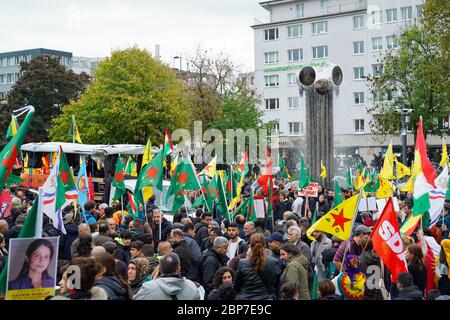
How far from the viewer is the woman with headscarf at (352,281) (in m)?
7.59

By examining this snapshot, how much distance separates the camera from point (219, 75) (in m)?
53.5

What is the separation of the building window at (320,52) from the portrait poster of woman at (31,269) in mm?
59989

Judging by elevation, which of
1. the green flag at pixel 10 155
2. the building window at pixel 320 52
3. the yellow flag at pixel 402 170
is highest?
the building window at pixel 320 52

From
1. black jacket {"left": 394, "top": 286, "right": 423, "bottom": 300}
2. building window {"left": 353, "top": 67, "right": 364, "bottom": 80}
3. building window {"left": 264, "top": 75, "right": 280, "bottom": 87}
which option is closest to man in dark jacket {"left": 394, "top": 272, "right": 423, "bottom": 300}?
black jacket {"left": 394, "top": 286, "right": 423, "bottom": 300}

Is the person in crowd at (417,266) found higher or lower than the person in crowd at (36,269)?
lower

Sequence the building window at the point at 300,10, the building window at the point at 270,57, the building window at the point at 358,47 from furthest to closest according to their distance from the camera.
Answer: the building window at the point at 270,57 < the building window at the point at 300,10 < the building window at the point at 358,47

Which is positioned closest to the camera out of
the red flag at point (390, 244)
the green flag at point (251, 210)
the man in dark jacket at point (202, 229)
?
the red flag at point (390, 244)

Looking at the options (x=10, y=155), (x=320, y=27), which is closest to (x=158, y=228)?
(x=10, y=155)

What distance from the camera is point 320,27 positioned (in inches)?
2552

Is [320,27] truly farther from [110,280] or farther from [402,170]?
[110,280]

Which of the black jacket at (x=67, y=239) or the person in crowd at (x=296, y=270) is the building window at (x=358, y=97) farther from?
the person in crowd at (x=296, y=270)

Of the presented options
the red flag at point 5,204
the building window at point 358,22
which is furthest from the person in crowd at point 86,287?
the building window at point 358,22

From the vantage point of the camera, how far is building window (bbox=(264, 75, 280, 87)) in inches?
2623
